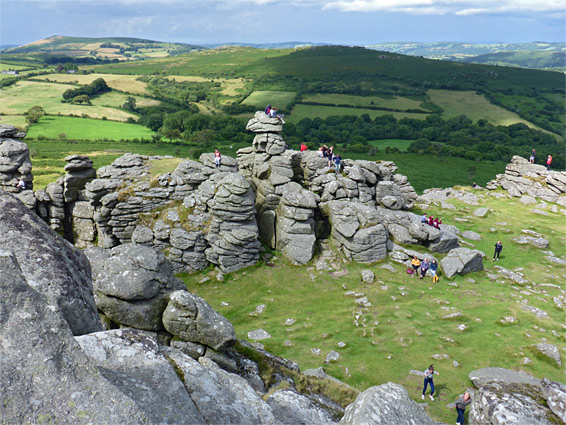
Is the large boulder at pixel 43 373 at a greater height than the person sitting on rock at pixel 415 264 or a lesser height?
greater

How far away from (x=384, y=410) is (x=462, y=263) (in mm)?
29287

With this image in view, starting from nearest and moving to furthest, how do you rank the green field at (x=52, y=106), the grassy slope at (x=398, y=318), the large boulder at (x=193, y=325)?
the large boulder at (x=193, y=325) → the grassy slope at (x=398, y=318) → the green field at (x=52, y=106)

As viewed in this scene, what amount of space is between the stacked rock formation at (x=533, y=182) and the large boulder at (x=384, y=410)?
5922 centimetres

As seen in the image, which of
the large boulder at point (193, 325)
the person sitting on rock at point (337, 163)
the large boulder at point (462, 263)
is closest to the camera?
the large boulder at point (193, 325)

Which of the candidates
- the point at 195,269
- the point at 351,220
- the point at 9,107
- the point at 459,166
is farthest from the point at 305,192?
the point at 9,107

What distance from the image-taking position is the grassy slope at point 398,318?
77.7 feet

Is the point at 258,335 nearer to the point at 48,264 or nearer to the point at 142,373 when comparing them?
the point at 142,373

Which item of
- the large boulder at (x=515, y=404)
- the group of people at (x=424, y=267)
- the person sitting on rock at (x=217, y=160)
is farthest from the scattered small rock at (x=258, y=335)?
the person sitting on rock at (x=217, y=160)

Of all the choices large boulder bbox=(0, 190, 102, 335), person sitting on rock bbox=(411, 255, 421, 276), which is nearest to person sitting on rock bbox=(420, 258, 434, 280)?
person sitting on rock bbox=(411, 255, 421, 276)

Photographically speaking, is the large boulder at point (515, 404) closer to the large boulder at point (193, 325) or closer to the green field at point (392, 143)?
the large boulder at point (193, 325)

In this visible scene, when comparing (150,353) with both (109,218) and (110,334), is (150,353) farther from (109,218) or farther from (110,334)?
(109,218)

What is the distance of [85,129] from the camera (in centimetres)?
14312

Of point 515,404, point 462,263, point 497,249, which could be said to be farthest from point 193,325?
point 497,249

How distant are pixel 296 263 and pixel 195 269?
1161 centimetres
